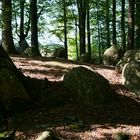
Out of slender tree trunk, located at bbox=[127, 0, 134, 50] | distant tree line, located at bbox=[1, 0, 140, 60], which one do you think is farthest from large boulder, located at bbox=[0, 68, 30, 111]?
slender tree trunk, located at bbox=[127, 0, 134, 50]

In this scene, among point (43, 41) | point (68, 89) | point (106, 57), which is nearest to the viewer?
point (68, 89)

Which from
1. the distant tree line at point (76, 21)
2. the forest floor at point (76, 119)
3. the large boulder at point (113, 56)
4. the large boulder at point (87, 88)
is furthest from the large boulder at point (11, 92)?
the large boulder at point (113, 56)

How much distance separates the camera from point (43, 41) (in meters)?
44.1

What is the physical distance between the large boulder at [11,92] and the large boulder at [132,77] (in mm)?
4793

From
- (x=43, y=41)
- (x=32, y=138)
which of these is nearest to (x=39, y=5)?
(x=43, y=41)

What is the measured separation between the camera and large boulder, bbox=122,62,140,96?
13703 mm

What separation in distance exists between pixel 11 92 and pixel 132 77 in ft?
18.2

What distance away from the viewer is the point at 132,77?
45.9ft

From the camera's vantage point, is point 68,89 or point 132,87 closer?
point 68,89

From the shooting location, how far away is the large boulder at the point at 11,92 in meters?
10.1

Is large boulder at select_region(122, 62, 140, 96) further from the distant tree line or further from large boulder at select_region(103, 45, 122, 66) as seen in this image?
large boulder at select_region(103, 45, 122, 66)

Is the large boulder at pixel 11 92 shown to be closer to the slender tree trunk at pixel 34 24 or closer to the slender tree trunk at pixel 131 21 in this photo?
the slender tree trunk at pixel 34 24

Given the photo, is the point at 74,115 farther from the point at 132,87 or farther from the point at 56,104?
the point at 132,87

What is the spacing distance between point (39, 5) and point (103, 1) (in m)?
6.15
